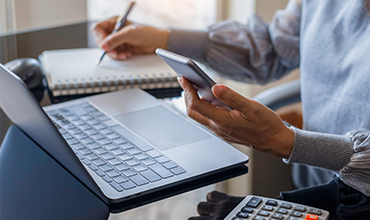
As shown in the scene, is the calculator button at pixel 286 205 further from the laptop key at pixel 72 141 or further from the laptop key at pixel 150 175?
the laptop key at pixel 72 141

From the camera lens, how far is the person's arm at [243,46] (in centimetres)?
101

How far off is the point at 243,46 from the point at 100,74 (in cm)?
38

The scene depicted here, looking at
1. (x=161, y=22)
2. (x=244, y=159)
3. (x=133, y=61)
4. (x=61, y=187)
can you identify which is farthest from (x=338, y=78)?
(x=161, y=22)

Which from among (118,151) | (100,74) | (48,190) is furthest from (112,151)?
(100,74)

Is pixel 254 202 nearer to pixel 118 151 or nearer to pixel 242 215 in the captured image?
pixel 242 215

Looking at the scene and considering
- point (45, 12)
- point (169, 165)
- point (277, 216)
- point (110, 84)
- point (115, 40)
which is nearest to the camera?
point (277, 216)

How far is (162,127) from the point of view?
0.65 m

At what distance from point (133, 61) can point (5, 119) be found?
1.05 ft

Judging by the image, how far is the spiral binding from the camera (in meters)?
0.80

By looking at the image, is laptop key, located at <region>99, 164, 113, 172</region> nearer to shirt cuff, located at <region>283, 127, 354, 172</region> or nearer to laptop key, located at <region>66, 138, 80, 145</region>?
laptop key, located at <region>66, 138, 80, 145</region>

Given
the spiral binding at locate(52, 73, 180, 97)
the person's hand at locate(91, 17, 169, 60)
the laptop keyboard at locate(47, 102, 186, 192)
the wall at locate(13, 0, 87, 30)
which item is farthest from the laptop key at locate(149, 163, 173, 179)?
the wall at locate(13, 0, 87, 30)

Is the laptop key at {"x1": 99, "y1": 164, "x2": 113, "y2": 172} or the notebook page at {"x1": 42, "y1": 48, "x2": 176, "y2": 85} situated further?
the notebook page at {"x1": 42, "y1": 48, "x2": 176, "y2": 85}

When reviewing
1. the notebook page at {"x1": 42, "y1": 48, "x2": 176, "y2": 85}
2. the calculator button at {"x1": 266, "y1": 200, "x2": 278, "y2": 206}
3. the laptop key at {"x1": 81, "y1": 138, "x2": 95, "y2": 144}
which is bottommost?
the laptop key at {"x1": 81, "y1": 138, "x2": 95, "y2": 144}

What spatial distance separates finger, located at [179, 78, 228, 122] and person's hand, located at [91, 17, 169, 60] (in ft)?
1.52
